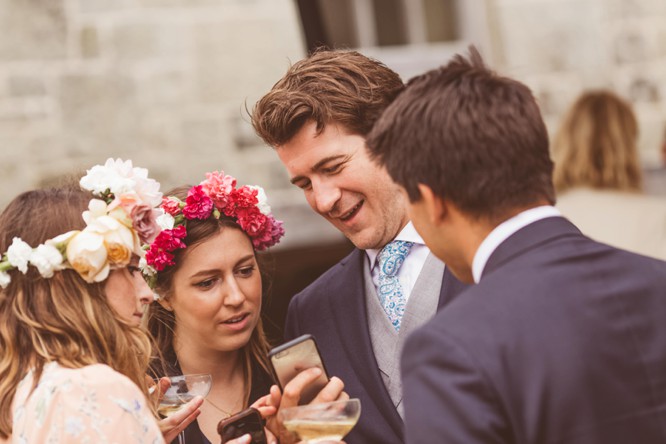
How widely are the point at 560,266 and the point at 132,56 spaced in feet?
14.9

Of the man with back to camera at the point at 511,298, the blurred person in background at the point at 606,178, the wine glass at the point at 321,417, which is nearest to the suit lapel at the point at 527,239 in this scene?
the man with back to camera at the point at 511,298

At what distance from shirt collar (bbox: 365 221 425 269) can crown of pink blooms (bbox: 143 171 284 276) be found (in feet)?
1.23

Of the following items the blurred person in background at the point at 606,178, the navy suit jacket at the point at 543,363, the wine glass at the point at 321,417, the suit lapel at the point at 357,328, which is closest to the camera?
the navy suit jacket at the point at 543,363

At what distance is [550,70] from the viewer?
6.47 metres

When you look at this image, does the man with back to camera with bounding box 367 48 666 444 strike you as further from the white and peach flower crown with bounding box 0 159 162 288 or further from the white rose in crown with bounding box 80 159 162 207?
the white rose in crown with bounding box 80 159 162 207

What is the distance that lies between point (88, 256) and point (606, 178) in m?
2.85

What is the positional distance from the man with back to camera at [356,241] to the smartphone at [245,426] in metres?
0.31

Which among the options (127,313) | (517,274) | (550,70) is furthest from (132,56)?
(517,274)

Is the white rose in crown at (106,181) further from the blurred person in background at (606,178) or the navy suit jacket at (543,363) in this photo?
the blurred person in background at (606,178)

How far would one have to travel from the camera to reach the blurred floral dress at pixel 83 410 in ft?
6.82

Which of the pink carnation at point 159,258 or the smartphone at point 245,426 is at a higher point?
the pink carnation at point 159,258

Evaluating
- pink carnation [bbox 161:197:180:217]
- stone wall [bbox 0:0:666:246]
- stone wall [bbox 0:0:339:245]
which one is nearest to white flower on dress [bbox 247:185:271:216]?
pink carnation [bbox 161:197:180:217]

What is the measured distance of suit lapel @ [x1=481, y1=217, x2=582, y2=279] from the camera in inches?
74.4

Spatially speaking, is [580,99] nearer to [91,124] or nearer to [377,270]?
[377,270]
